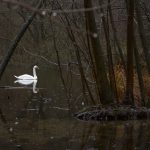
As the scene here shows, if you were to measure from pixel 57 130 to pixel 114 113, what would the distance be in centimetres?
228

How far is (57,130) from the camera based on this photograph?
11.8 meters

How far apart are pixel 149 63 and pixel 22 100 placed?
479 centimetres

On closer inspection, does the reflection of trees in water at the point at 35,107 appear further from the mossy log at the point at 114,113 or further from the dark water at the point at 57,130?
the mossy log at the point at 114,113

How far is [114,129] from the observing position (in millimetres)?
12172

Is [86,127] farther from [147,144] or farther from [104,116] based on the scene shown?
[147,144]

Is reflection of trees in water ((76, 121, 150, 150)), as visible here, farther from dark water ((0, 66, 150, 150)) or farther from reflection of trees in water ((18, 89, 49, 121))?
reflection of trees in water ((18, 89, 49, 121))

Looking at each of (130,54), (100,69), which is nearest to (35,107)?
(100,69)

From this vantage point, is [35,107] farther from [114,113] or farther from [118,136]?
[118,136]

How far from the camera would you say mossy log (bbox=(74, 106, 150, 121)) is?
13.5 metres

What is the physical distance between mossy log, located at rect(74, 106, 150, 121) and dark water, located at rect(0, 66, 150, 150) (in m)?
0.34

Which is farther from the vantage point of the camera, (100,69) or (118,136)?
(100,69)

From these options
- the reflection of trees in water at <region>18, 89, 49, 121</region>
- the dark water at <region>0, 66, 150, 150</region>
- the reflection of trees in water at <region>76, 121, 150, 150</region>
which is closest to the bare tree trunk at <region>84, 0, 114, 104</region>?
the dark water at <region>0, 66, 150, 150</region>

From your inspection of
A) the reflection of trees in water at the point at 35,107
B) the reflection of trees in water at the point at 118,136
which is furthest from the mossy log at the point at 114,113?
the reflection of trees in water at the point at 35,107

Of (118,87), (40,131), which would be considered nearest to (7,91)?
(118,87)
